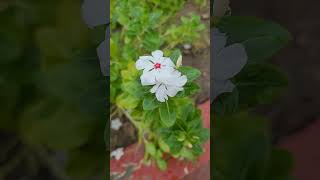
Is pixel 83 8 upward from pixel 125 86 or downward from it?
upward

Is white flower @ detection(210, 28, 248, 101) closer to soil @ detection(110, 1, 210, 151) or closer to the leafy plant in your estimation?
the leafy plant

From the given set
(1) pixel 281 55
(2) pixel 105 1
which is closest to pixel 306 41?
(1) pixel 281 55

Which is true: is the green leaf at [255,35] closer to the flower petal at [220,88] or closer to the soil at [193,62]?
the flower petal at [220,88]

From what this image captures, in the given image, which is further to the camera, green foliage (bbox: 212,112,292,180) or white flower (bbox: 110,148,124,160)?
white flower (bbox: 110,148,124,160)

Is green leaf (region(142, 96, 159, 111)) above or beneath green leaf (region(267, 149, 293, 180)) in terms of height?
above

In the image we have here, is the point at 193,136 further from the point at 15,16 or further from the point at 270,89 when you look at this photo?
the point at 15,16

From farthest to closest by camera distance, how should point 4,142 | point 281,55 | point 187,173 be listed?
point 187,173, point 281,55, point 4,142

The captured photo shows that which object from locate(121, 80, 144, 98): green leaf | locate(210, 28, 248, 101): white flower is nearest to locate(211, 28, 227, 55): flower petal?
locate(210, 28, 248, 101): white flower
